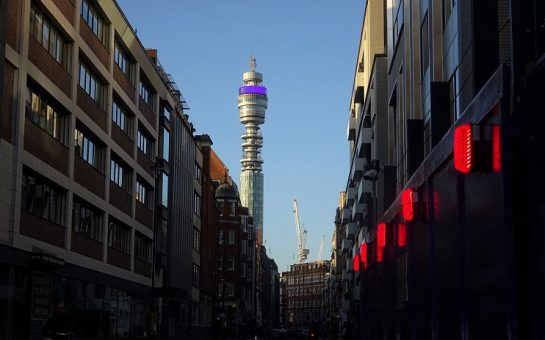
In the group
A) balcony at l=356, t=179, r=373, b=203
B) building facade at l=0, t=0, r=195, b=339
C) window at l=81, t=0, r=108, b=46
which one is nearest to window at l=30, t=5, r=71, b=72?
building facade at l=0, t=0, r=195, b=339

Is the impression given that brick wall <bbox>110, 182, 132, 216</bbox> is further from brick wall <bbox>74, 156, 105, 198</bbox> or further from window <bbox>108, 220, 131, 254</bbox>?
brick wall <bbox>74, 156, 105, 198</bbox>

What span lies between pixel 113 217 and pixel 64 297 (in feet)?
30.3

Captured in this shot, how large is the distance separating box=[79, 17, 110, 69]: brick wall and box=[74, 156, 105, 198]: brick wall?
16.8ft

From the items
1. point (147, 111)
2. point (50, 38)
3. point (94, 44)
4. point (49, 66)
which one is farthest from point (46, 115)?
point (147, 111)

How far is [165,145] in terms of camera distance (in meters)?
55.7

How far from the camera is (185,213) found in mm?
63594

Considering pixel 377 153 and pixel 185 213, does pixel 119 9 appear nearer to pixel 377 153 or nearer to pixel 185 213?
pixel 377 153

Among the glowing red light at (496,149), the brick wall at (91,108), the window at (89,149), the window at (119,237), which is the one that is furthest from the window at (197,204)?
the glowing red light at (496,149)

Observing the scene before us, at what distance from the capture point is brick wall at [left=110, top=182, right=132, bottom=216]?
42469 mm

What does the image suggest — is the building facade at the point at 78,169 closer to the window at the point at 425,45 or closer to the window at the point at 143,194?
the window at the point at 143,194

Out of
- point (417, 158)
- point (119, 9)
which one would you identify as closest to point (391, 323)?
point (417, 158)

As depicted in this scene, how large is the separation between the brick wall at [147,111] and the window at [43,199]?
1572 centimetres

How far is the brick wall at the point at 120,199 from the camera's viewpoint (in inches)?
1672

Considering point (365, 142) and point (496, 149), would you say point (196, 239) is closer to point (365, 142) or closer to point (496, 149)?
point (365, 142)
